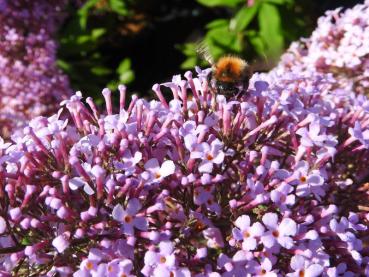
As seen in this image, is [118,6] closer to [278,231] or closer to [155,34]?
[155,34]

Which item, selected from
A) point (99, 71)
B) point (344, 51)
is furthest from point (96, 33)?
point (344, 51)

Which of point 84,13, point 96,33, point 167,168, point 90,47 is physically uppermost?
point 84,13

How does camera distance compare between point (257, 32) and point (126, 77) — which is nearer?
point (257, 32)

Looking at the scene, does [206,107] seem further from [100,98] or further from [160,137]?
[100,98]

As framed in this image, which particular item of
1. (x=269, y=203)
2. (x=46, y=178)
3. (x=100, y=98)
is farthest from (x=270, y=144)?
(x=100, y=98)

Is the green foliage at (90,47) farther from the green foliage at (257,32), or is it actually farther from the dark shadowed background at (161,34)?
the green foliage at (257,32)
